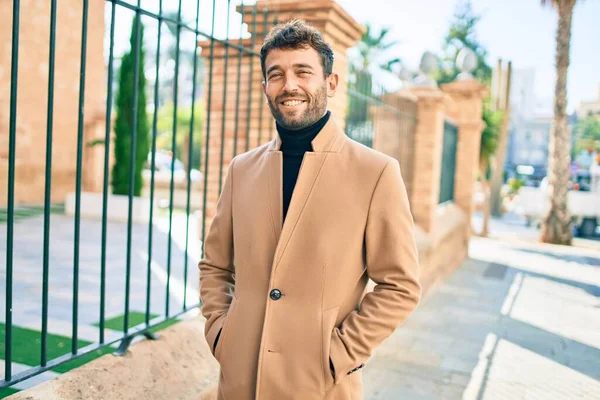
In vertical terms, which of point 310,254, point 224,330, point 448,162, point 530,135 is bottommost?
point 224,330

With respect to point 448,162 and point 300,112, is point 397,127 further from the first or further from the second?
point 300,112

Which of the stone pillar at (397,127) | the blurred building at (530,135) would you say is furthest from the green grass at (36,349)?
the blurred building at (530,135)

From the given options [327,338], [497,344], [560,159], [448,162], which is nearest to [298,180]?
[327,338]

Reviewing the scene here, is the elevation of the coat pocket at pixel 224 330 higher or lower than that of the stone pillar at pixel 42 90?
lower

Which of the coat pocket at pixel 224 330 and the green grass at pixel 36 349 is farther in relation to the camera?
the green grass at pixel 36 349

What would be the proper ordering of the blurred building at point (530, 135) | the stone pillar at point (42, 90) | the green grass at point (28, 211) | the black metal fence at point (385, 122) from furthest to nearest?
the blurred building at point (530, 135) < the stone pillar at point (42, 90) < the green grass at point (28, 211) < the black metal fence at point (385, 122)

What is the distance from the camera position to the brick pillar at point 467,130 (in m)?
10.9

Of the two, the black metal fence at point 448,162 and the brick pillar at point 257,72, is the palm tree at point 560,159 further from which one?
the brick pillar at point 257,72

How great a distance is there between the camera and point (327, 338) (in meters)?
1.80

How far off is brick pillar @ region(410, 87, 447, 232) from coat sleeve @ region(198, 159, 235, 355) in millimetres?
6238

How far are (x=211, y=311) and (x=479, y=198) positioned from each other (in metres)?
→ 26.9

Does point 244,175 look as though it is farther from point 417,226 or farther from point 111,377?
point 417,226

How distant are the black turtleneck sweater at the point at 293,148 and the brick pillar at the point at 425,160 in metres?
6.35

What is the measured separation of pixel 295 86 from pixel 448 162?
29.0 ft
